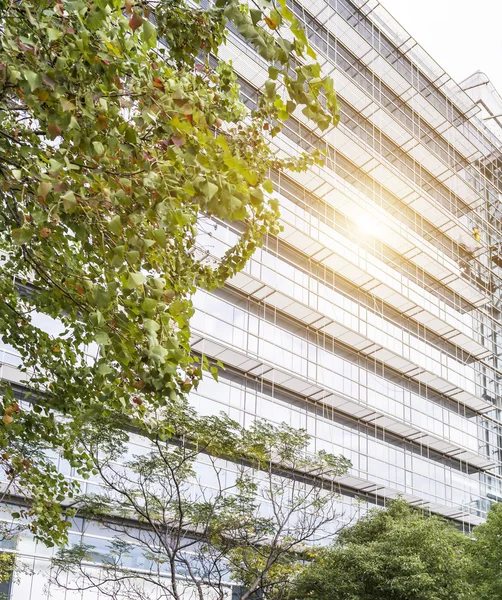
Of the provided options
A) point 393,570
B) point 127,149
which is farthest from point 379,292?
point 127,149

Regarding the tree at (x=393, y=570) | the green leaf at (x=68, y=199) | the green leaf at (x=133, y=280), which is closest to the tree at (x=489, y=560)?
the tree at (x=393, y=570)

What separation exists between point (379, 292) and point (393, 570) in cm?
1551

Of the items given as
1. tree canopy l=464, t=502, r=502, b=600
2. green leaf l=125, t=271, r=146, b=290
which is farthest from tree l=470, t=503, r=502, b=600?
green leaf l=125, t=271, r=146, b=290

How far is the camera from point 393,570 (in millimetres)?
20578

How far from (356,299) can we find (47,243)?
89.3ft

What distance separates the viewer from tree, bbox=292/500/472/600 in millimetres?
20078

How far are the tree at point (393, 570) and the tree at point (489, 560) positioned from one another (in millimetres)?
450

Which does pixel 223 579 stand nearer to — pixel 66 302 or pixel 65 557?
pixel 65 557

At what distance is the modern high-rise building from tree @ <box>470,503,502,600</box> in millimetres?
6953

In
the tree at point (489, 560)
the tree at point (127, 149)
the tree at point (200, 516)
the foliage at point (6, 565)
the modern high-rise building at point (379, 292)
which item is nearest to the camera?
the tree at point (127, 149)

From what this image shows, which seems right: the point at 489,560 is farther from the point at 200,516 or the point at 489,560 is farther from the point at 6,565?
the point at 6,565

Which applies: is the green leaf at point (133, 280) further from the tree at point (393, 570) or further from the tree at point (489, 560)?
the tree at point (489, 560)

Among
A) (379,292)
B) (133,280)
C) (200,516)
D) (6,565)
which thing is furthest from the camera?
(379,292)

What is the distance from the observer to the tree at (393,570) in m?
20.1
